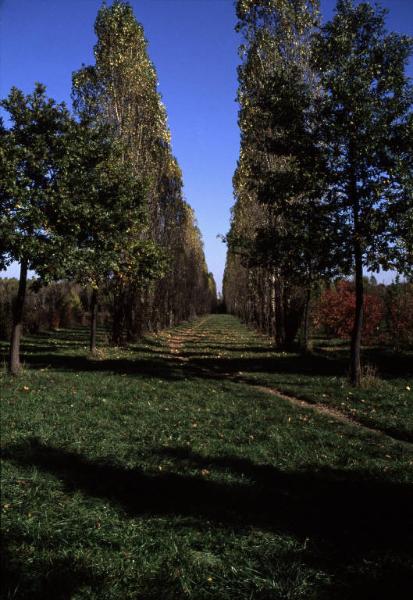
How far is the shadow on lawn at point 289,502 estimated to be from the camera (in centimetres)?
384

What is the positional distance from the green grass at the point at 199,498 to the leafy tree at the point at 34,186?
11.8 ft

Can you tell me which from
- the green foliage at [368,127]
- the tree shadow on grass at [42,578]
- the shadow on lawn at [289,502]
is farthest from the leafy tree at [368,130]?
the tree shadow on grass at [42,578]

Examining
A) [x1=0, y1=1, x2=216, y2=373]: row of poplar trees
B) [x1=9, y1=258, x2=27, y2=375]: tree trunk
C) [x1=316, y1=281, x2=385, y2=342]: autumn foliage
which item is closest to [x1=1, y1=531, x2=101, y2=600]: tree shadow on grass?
[x1=0, y1=1, x2=216, y2=373]: row of poplar trees

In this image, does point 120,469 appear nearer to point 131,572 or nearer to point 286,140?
point 131,572

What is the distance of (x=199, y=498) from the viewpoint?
5102mm

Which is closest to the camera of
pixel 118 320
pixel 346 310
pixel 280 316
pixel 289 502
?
pixel 289 502

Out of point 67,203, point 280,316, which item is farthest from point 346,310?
point 67,203

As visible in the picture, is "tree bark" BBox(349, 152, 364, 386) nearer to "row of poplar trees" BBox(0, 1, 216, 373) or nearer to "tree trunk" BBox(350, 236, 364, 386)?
"tree trunk" BBox(350, 236, 364, 386)

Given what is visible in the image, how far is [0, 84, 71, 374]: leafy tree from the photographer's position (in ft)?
36.8

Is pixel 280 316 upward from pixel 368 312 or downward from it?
downward

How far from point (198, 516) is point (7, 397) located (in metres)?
6.59

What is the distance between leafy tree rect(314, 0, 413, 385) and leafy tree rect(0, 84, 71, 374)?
7.73 m

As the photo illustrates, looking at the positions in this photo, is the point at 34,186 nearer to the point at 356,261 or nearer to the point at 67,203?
the point at 67,203

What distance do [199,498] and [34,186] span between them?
10294mm
